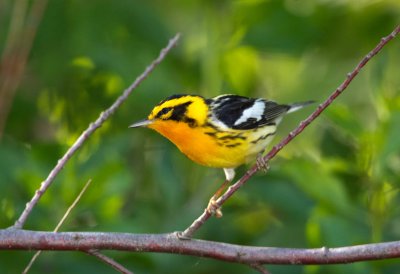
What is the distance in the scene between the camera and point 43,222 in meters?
5.05

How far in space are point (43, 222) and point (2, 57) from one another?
119cm

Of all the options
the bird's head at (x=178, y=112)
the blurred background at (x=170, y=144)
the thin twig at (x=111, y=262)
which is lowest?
the blurred background at (x=170, y=144)

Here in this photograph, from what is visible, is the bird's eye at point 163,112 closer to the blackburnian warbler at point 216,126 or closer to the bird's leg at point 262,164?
the blackburnian warbler at point 216,126

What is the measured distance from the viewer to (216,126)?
477cm

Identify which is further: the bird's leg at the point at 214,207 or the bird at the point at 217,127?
the bird at the point at 217,127

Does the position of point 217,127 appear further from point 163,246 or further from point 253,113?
point 163,246

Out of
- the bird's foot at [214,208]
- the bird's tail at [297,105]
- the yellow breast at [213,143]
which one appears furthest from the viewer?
the bird's tail at [297,105]

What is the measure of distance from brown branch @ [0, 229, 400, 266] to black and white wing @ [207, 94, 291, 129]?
1503mm

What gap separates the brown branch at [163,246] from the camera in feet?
10.7

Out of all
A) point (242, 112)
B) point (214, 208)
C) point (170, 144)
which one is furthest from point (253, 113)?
point (214, 208)

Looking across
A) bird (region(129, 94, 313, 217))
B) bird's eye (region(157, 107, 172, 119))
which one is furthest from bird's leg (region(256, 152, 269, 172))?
bird's eye (region(157, 107, 172, 119))

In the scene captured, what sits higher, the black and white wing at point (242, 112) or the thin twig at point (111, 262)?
the thin twig at point (111, 262)

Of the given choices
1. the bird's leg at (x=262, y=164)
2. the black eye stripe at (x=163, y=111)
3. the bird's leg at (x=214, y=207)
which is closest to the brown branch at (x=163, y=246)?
the bird's leg at (x=214, y=207)

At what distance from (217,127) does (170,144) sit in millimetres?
1336
